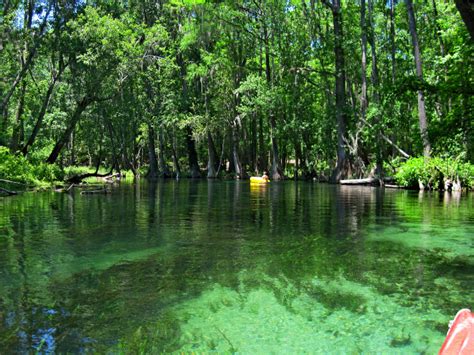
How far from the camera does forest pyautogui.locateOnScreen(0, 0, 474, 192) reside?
29.8m

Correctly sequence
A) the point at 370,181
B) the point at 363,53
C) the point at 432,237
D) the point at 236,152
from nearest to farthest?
the point at 432,237 < the point at 370,181 < the point at 363,53 < the point at 236,152

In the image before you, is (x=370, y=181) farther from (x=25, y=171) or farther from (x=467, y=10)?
(x=467, y=10)

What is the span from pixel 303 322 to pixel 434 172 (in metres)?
24.3

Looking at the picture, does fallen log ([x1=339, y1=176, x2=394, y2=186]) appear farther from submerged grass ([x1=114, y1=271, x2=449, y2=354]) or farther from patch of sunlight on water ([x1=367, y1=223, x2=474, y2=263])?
submerged grass ([x1=114, y1=271, x2=449, y2=354])

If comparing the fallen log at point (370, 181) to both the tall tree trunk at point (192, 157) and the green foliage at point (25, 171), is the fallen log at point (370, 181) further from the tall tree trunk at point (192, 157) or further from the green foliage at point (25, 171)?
the tall tree trunk at point (192, 157)

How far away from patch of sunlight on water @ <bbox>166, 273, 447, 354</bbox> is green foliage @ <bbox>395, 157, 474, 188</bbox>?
22.4 metres

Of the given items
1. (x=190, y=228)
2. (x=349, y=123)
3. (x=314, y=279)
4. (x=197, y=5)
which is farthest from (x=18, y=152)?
(x=314, y=279)

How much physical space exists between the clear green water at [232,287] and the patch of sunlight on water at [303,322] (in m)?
0.02

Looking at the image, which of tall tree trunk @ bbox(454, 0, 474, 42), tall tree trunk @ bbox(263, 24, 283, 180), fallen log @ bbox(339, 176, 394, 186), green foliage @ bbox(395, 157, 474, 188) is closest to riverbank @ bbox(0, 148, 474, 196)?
green foliage @ bbox(395, 157, 474, 188)

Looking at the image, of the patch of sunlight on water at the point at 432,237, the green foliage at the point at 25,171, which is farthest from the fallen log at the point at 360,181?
the patch of sunlight on water at the point at 432,237

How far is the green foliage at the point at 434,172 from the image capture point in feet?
84.5

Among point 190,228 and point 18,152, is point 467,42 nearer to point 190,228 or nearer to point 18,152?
point 190,228

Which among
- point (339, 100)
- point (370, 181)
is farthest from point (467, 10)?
point (339, 100)

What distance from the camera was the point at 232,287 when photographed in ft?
19.1
